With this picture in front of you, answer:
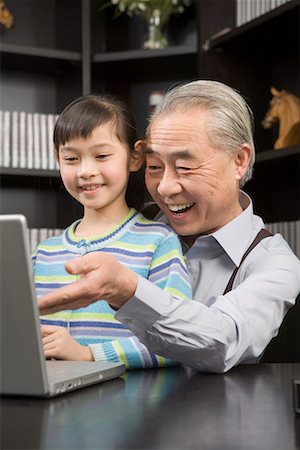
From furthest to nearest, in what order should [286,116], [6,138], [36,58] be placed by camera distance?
[36,58] < [6,138] < [286,116]

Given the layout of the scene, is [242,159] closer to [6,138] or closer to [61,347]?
[61,347]

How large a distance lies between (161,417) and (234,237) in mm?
740

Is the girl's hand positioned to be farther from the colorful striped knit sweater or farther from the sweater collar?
the sweater collar

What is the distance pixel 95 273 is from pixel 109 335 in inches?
16.2

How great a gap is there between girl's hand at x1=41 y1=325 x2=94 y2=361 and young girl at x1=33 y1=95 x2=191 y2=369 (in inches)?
2.9

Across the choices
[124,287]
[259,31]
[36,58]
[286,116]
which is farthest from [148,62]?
[124,287]

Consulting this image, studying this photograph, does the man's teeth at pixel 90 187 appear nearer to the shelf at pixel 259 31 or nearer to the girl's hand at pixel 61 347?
the girl's hand at pixel 61 347

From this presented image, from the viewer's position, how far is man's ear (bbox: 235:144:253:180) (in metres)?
1.58

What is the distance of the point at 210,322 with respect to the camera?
120cm

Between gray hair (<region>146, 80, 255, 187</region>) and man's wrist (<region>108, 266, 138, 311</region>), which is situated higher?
gray hair (<region>146, 80, 255, 187</region>)

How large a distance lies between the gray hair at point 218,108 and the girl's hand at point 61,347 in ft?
1.68

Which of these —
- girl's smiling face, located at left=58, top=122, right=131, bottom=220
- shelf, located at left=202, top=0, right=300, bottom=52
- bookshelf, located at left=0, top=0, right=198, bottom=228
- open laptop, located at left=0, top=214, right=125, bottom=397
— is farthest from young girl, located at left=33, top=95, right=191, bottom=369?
bookshelf, located at left=0, top=0, right=198, bottom=228

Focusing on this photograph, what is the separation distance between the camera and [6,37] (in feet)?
12.0

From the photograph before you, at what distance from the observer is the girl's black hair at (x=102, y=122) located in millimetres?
1447
